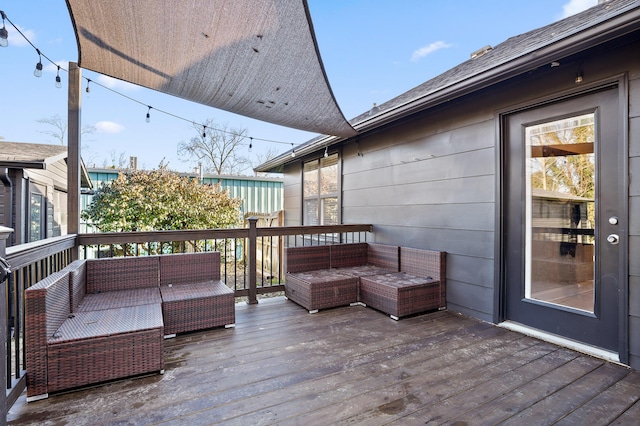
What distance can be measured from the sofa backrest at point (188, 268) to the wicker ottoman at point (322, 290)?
36.0 inches

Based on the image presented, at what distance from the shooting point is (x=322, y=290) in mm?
3578

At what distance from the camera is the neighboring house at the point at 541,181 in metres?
2.31

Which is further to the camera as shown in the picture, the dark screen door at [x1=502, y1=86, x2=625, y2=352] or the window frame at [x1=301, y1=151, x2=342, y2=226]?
the window frame at [x1=301, y1=151, x2=342, y2=226]

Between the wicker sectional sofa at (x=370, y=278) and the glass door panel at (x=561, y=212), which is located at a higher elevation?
the glass door panel at (x=561, y=212)

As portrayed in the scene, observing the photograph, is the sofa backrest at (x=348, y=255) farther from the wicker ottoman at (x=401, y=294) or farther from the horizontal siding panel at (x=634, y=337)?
the horizontal siding panel at (x=634, y=337)

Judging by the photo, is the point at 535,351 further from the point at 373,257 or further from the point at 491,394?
the point at 373,257

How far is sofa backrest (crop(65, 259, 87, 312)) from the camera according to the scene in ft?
7.92

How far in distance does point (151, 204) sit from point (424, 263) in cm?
526

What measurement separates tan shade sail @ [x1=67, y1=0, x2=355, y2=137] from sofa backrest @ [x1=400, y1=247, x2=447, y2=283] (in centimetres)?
Answer: 189

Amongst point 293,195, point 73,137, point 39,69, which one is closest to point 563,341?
point 73,137

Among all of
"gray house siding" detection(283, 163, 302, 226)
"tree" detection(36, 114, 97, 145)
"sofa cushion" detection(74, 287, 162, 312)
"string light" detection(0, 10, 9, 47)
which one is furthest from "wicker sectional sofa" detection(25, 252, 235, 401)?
"tree" detection(36, 114, 97, 145)

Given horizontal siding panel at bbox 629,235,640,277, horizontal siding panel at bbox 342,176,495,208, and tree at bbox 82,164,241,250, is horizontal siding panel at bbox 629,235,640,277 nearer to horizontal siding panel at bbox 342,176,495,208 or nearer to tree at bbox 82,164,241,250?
horizontal siding panel at bbox 342,176,495,208

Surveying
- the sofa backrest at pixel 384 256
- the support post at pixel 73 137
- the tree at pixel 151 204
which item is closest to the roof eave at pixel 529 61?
the sofa backrest at pixel 384 256

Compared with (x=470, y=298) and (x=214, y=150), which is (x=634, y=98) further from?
Result: (x=214, y=150)
